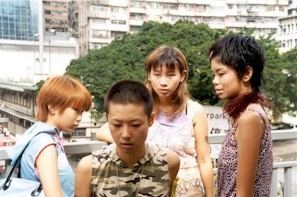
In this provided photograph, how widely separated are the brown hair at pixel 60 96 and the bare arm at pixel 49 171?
0.16 meters

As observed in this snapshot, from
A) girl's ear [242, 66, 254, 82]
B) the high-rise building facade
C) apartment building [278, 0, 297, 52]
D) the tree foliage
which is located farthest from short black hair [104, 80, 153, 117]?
the high-rise building facade

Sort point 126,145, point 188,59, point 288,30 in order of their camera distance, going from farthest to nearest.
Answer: point 288,30, point 188,59, point 126,145

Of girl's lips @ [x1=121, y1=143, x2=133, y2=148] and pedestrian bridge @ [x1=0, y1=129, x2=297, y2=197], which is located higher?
girl's lips @ [x1=121, y1=143, x2=133, y2=148]

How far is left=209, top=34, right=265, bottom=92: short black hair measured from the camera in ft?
4.75

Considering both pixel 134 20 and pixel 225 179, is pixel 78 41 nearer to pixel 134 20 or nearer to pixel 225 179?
pixel 134 20

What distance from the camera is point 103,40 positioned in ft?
134

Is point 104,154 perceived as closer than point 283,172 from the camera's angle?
Yes

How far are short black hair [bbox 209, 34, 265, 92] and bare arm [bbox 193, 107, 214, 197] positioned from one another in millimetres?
292

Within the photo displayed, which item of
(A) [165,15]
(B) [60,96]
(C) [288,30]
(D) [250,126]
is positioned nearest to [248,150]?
(D) [250,126]

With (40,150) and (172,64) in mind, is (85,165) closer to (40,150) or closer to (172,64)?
(40,150)

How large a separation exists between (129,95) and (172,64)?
43 cm

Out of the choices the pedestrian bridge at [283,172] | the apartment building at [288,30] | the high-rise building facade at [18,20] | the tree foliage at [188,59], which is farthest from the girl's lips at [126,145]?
the high-rise building facade at [18,20]

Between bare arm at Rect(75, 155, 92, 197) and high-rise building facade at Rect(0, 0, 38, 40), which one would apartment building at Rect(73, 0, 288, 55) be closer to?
high-rise building facade at Rect(0, 0, 38, 40)

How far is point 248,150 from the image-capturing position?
137 cm
